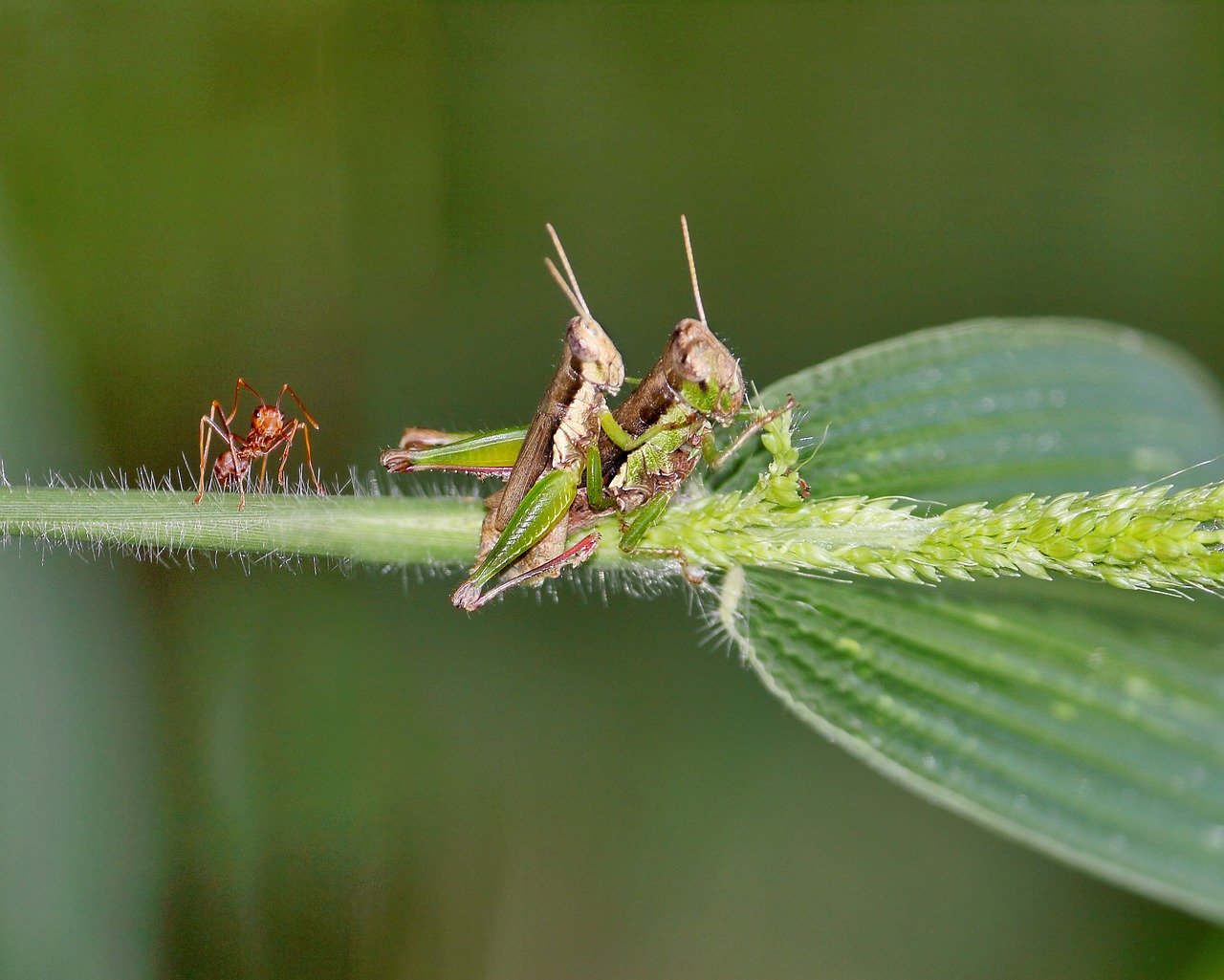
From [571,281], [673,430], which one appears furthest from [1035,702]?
[571,281]

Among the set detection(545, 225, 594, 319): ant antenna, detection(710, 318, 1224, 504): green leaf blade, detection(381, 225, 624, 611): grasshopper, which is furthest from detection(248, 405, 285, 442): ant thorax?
detection(710, 318, 1224, 504): green leaf blade

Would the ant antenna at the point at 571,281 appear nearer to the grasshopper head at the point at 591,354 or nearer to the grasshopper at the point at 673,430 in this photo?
the grasshopper head at the point at 591,354

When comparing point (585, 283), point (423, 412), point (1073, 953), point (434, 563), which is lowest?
point (1073, 953)

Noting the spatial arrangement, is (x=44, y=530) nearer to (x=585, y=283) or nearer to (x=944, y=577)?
(x=944, y=577)

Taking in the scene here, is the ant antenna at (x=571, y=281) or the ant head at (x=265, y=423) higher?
the ant antenna at (x=571, y=281)

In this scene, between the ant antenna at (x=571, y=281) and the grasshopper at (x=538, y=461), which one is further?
the grasshopper at (x=538, y=461)

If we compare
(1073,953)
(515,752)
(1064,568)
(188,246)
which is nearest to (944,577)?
(1064,568)

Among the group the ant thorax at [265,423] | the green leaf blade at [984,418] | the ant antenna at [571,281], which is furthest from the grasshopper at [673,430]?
the ant thorax at [265,423]
